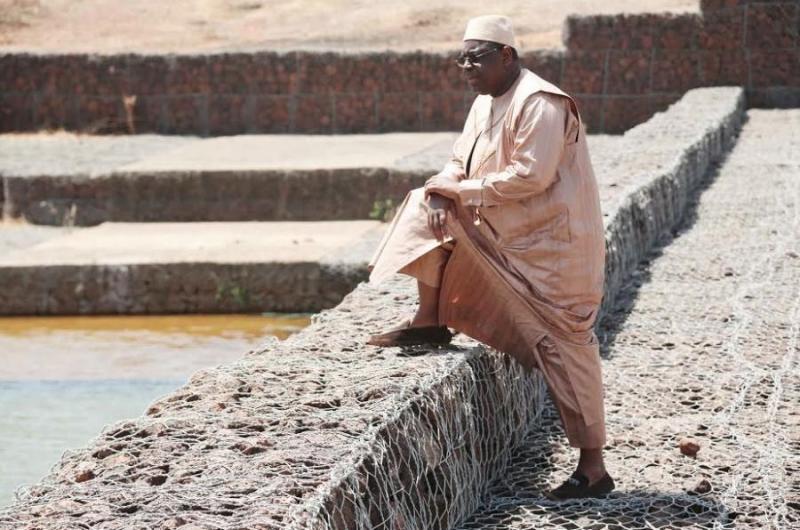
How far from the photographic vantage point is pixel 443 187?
495cm

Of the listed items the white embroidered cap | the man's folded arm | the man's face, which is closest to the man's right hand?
the man's folded arm

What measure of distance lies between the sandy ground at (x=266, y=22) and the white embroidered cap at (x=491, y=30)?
50.2ft

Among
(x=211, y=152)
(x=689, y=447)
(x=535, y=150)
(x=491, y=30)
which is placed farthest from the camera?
(x=211, y=152)

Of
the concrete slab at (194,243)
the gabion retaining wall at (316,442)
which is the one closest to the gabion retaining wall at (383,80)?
the concrete slab at (194,243)

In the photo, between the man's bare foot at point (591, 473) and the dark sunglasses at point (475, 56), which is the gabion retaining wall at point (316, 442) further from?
the dark sunglasses at point (475, 56)

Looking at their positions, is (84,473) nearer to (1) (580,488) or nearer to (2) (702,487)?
(1) (580,488)

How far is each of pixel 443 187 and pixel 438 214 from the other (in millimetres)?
88

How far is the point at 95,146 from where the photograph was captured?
1861cm

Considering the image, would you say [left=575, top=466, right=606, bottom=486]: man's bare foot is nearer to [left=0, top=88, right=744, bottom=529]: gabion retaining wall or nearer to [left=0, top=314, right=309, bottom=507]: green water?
[left=0, top=88, right=744, bottom=529]: gabion retaining wall

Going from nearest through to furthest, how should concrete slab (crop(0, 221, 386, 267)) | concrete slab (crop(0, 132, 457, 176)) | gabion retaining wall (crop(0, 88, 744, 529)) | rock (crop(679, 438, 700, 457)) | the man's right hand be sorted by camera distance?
gabion retaining wall (crop(0, 88, 744, 529)) < the man's right hand < rock (crop(679, 438, 700, 457)) < concrete slab (crop(0, 221, 386, 267)) < concrete slab (crop(0, 132, 457, 176))

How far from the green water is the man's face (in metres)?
3.84

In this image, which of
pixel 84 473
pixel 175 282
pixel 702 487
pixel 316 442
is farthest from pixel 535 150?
Result: pixel 175 282

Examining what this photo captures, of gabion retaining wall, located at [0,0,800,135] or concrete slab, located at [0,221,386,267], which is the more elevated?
gabion retaining wall, located at [0,0,800,135]

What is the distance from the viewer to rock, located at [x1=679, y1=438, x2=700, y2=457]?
5.55 meters
